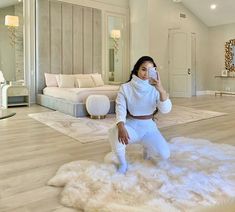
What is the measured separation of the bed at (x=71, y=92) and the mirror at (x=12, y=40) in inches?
31.2

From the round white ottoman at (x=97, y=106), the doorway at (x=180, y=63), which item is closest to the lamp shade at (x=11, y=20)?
the round white ottoman at (x=97, y=106)

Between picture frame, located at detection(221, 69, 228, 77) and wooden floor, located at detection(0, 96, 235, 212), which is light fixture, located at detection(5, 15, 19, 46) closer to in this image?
wooden floor, located at detection(0, 96, 235, 212)

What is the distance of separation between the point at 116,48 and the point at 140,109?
6654 mm

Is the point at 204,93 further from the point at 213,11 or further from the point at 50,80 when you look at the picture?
the point at 50,80

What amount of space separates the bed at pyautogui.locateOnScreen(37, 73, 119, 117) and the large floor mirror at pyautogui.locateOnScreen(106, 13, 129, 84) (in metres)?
1.28

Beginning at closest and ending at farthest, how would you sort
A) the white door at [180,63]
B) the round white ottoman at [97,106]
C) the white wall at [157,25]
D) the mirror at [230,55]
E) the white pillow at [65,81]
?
the round white ottoman at [97,106], the white pillow at [65,81], the white wall at [157,25], the white door at [180,63], the mirror at [230,55]

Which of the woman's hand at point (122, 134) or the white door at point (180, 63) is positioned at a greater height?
the white door at point (180, 63)

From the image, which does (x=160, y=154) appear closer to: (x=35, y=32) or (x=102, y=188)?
(x=102, y=188)

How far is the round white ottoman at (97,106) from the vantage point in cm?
499

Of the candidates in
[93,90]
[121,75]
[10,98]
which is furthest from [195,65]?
[10,98]

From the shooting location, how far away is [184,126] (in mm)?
4453

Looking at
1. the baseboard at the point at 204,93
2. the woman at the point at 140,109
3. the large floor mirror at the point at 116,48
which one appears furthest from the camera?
the baseboard at the point at 204,93

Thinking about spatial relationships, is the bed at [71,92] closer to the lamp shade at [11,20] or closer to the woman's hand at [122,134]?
the lamp shade at [11,20]

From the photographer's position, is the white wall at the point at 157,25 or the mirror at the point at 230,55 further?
the mirror at the point at 230,55
